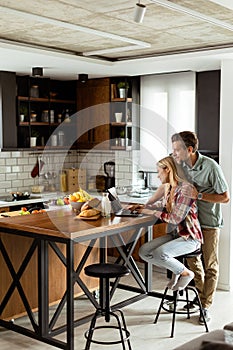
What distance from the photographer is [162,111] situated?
688cm

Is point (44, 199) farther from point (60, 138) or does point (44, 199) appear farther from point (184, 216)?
point (184, 216)

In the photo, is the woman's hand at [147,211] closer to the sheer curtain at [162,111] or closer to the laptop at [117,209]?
the laptop at [117,209]

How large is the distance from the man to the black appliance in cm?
274

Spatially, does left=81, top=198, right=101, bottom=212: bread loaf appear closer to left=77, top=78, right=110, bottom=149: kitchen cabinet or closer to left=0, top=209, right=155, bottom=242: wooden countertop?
left=0, top=209, right=155, bottom=242: wooden countertop

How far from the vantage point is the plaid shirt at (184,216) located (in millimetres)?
4363

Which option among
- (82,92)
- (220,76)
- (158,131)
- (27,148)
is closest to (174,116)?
(158,131)

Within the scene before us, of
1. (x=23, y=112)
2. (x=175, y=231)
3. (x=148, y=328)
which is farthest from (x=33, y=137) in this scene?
(x=148, y=328)

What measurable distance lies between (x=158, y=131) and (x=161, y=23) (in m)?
2.89

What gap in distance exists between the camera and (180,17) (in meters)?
3.99

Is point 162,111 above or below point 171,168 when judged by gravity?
above

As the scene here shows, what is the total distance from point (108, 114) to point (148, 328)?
3410 mm

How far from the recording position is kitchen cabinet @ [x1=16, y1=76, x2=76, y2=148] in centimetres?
680

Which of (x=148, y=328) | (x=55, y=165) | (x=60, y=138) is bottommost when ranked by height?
(x=148, y=328)

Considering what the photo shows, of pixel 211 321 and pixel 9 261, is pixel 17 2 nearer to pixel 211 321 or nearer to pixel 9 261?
pixel 9 261
